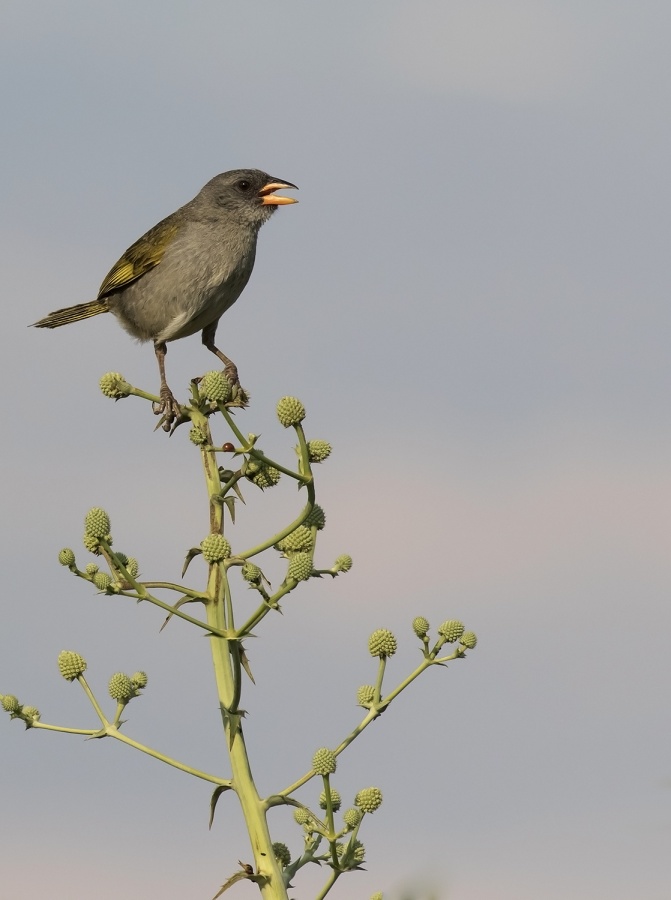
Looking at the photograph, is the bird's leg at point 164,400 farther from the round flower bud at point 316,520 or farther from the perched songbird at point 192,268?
the round flower bud at point 316,520

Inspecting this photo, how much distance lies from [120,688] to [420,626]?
1260mm

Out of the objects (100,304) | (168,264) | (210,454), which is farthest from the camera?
(100,304)

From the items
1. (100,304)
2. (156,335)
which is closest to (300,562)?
(156,335)

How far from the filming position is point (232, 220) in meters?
10.7

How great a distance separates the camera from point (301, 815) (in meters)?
4.74

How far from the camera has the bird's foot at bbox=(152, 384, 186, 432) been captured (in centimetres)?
599

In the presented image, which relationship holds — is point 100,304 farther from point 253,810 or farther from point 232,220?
point 253,810

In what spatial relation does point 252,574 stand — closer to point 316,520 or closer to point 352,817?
point 316,520

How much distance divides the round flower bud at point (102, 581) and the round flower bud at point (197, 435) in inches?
31.0

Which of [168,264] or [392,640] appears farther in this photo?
[168,264]

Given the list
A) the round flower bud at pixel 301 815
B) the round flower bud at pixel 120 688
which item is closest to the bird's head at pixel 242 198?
the round flower bud at pixel 120 688

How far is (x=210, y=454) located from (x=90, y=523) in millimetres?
610

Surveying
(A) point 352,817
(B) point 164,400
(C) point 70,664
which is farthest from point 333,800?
(B) point 164,400

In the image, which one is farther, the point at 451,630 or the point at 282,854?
the point at 451,630
